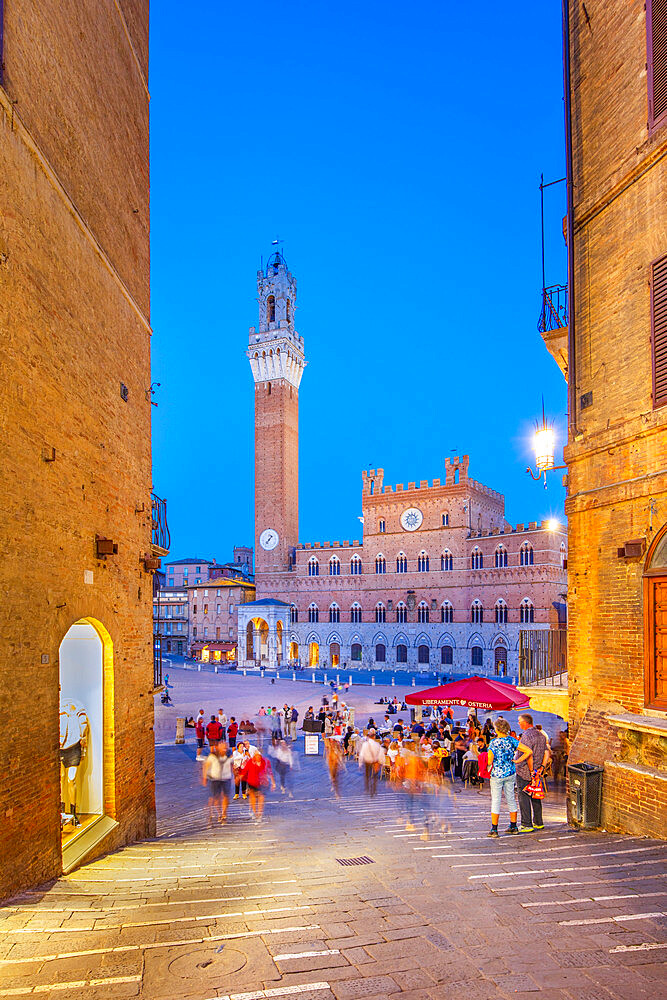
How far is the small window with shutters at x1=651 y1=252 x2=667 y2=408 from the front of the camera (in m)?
7.44

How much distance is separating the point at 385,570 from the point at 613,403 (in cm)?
3916

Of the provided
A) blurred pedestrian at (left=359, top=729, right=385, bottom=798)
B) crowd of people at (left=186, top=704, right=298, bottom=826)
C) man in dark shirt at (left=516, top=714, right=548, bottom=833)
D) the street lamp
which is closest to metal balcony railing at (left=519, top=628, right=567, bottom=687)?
blurred pedestrian at (left=359, top=729, right=385, bottom=798)

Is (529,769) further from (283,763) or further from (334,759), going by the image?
(334,759)

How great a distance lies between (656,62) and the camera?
7.71 meters

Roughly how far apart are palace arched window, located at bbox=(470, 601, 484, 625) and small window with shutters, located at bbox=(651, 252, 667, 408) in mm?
35965

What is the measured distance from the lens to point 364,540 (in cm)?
4812

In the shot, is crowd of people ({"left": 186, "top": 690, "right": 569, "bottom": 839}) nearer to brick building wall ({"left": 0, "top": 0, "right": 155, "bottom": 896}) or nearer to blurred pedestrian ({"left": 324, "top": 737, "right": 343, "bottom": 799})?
blurred pedestrian ({"left": 324, "top": 737, "right": 343, "bottom": 799})

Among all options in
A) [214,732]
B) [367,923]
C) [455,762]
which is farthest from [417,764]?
[367,923]

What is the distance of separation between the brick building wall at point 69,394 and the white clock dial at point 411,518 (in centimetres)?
3666

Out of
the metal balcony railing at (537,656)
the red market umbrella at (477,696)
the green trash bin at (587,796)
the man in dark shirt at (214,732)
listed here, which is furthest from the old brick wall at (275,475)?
the green trash bin at (587,796)

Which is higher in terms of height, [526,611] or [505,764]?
[505,764]

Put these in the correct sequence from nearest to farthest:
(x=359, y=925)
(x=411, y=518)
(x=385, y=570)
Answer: (x=359, y=925), (x=411, y=518), (x=385, y=570)

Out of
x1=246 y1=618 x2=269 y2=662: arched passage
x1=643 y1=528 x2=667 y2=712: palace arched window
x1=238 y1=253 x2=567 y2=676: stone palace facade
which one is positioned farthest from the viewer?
x1=246 y1=618 x2=269 y2=662: arched passage

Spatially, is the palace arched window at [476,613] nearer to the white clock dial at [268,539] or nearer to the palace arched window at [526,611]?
the palace arched window at [526,611]
